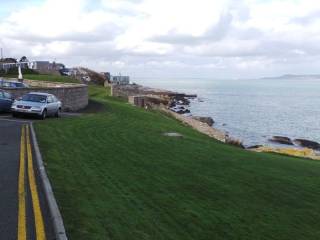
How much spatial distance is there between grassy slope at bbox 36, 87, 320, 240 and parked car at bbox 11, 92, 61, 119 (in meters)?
7.30

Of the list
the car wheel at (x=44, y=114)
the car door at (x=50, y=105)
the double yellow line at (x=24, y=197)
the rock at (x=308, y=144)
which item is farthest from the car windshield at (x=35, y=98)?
the rock at (x=308, y=144)

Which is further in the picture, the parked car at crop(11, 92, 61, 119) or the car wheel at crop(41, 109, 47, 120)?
the car wheel at crop(41, 109, 47, 120)

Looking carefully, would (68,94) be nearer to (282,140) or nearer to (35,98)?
(35,98)

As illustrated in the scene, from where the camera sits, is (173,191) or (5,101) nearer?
(173,191)

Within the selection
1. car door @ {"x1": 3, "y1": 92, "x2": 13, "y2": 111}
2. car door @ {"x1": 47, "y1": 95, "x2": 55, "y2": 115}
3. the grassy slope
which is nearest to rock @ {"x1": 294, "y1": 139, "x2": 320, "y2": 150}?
car door @ {"x1": 47, "y1": 95, "x2": 55, "y2": 115}

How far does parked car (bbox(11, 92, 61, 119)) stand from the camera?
28.2m

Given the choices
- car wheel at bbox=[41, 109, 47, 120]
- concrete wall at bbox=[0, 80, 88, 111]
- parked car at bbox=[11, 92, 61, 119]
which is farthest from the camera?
concrete wall at bbox=[0, 80, 88, 111]

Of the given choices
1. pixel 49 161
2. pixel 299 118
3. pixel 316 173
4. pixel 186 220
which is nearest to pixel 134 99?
pixel 299 118

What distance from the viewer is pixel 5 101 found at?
96.6ft

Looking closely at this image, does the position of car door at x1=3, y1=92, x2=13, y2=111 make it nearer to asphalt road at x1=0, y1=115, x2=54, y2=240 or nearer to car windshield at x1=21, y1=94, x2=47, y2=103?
car windshield at x1=21, y1=94, x2=47, y2=103

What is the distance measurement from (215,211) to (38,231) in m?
4.55

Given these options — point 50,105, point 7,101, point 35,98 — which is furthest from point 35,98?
point 7,101

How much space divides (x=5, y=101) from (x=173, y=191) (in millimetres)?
18846

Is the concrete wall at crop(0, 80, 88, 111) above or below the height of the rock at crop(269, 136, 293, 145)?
above
